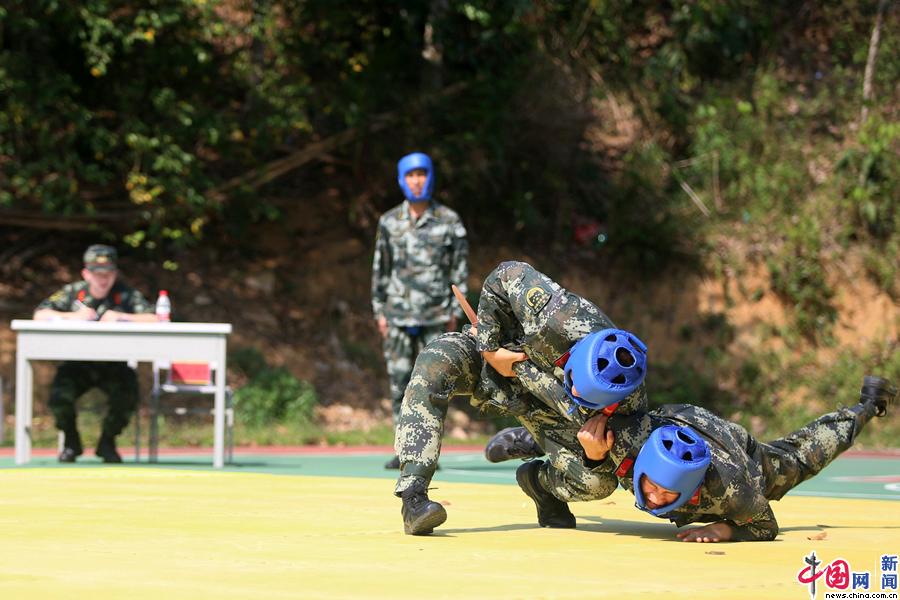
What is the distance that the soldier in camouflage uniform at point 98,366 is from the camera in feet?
35.3

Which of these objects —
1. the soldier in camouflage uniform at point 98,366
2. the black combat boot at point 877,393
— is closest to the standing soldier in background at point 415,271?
the soldier in camouflage uniform at point 98,366

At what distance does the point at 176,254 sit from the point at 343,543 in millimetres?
12638

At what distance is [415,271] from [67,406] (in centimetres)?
283

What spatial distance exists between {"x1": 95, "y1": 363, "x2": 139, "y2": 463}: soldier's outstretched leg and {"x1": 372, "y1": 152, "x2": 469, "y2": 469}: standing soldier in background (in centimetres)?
209

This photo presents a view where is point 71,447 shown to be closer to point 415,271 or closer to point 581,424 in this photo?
point 415,271

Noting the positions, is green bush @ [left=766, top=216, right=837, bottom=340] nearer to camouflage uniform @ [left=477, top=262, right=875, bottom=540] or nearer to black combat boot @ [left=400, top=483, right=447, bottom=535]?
camouflage uniform @ [left=477, top=262, right=875, bottom=540]

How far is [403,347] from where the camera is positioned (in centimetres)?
1052

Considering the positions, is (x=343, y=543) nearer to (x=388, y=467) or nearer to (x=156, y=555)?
(x=156, y=555)

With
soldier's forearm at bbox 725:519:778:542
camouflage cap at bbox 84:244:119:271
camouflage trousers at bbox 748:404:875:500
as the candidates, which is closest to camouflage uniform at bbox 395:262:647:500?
soldier's forearm at bbox 725:519:778:542

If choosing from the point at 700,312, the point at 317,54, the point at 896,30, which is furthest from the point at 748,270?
the point at 317,54

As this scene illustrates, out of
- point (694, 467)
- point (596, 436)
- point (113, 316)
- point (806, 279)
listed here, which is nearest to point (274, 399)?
point (113, 316)

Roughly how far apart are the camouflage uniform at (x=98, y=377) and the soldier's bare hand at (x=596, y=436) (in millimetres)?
6365

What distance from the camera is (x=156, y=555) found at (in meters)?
4.66

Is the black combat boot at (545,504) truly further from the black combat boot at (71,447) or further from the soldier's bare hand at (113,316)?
the black combat boot at (71,447)
